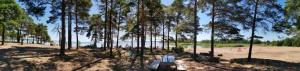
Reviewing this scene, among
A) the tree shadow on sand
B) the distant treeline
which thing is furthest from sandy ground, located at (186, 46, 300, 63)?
the tree shadow on sand

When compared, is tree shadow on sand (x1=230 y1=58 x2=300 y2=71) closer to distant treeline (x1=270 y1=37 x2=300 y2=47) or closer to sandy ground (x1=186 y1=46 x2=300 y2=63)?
distant treeline (x1=270 y1=37 x2=300 y2=47)

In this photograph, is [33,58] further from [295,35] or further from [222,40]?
[295,35]

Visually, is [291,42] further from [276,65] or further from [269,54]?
[276,65]

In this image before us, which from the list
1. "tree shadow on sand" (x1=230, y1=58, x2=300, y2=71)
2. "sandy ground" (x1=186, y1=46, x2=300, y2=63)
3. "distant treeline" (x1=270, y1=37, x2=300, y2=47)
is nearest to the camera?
"tree shadow on sand" (x1=230, y1=58, x2=300, y2=71)

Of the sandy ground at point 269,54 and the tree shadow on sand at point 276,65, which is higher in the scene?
the tree shadow on sand at point 276,65

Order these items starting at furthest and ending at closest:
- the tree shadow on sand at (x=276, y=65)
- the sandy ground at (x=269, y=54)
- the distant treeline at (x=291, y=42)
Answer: the sandy ground at (x=269, y=54), the distant treeline at (x=291, y=42), the tree shadow on sand at (x=276, y=65)

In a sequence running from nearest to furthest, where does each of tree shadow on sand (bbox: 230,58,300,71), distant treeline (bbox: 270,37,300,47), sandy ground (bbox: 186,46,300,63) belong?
tree shadow on sand (bbox: 230,58,300,71)
distant treeline (bbox: 270,37,300,47)
sandy ground (bbox: 186,46,300,63)

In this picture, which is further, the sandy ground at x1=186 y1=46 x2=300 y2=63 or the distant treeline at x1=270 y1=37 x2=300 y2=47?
the sandy ground at x1=186 y1=46 x2=300 y2=63

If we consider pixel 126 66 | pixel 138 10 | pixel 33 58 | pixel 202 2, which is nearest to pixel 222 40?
pixel 202 2

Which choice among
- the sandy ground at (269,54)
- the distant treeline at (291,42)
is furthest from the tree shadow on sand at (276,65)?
the sandy ground at (269,54)

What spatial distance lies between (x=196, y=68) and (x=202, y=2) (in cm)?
938

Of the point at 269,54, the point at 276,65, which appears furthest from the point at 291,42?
the point at 276,65

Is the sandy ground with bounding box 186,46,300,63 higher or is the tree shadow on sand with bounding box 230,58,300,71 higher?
the tree shadow on sand with bounding box 230,58,300,71

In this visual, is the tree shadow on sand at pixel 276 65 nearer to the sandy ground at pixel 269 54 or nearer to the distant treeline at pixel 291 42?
the distant treeline at pixel 291 42
